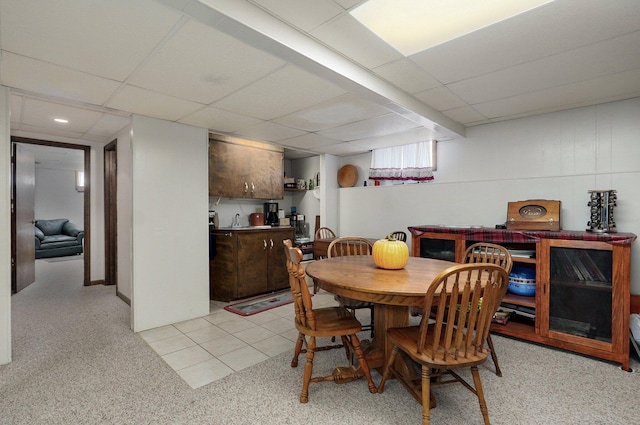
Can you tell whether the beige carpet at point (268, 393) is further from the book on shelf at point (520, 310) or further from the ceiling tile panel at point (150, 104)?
the ceiling tile panel at point (150, 104)

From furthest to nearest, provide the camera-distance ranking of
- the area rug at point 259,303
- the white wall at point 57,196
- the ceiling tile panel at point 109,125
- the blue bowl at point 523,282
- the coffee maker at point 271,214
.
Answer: the white wall at point 57,196 → the coffee maker at point 271,214 → the area rug at point 259,303 → the ceiling tile panel at point 109,125 → the blue bowl at point 523,282

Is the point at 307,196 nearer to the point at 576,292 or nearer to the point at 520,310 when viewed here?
the point at 520,310

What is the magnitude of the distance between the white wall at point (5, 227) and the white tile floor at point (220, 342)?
973 millimetres

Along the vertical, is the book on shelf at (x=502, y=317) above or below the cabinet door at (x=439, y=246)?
below

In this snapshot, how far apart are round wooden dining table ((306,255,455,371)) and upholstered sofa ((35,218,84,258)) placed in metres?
8.09

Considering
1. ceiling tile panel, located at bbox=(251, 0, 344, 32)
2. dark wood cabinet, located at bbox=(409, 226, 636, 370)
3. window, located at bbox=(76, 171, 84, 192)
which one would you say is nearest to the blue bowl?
dark wood cabinet, located at bbox=(409, 226, 636, 370)

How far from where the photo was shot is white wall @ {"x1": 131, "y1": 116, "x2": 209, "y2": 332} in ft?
10.2

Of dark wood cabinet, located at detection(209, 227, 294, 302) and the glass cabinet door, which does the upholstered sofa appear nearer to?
dark wood cabinet, located at detection(209, 227, 294, 302)

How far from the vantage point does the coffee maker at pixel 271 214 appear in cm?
522

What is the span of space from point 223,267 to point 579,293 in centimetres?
386

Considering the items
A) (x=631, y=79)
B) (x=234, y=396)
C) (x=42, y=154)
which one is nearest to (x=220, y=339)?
(x=234, y=396)

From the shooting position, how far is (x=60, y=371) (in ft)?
7.55

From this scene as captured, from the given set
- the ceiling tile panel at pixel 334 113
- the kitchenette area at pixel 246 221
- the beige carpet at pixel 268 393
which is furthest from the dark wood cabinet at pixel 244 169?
the beige carpet at pixel 268 393

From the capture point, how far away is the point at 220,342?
285 centimetres
